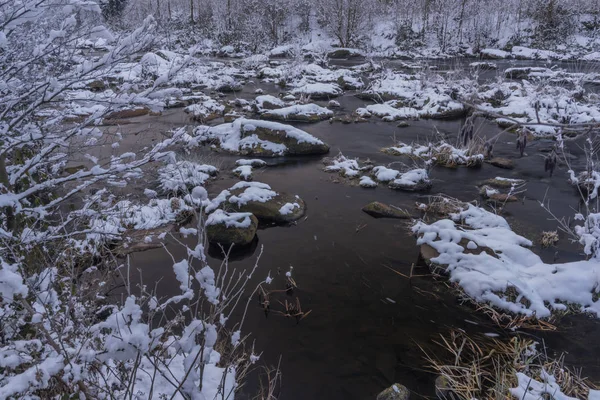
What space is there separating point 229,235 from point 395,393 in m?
4.13

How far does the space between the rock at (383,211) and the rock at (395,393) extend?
4.41 m

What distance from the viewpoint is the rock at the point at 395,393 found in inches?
164

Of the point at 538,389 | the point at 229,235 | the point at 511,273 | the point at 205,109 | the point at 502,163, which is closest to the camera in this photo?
the point at 538,389

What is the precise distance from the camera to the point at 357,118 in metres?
15.0

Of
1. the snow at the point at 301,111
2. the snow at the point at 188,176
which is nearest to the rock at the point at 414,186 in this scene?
the snow at the point at 188,176

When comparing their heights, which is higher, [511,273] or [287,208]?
[287,208]

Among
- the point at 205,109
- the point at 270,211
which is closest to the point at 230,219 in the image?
the point at 270,211

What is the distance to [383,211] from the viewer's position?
837 cm

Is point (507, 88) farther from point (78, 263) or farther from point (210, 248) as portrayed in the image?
point (78, 263)

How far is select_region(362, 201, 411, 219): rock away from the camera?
827 centimetres

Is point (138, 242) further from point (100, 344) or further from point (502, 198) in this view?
point (502, 198)

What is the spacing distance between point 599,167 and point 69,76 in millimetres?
10706

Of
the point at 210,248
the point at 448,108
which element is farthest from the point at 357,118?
the point at 210,248

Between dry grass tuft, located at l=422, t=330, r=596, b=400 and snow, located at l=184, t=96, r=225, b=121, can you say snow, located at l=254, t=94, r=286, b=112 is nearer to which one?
snow, located at l=184, t=96, r=225, b=121
